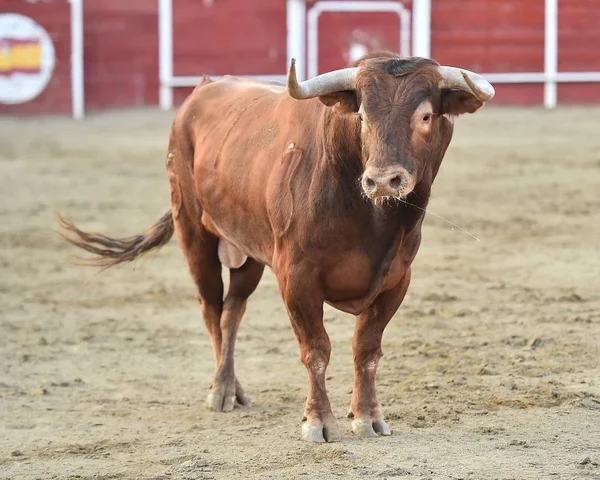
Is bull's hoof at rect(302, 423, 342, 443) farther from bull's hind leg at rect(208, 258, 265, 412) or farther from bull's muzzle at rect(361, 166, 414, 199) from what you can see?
bull's muzzle at rect(361, 166, 414, 199)

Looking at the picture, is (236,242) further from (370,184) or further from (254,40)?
(254,40)

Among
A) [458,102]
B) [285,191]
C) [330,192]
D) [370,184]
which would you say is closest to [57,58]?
[285,191]

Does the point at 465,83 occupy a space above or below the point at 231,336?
above

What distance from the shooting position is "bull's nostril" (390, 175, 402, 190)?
10.3 ft

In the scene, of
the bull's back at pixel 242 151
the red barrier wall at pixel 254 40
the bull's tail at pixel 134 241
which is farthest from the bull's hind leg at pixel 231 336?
the red barrier wall at pixel 254 40

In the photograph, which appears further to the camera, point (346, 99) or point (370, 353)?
point (370, 353)

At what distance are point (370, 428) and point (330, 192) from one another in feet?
2.43

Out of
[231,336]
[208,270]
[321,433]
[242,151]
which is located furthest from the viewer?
[208,270]

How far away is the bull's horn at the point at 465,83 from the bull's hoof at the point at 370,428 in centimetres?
105

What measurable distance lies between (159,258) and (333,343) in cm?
231

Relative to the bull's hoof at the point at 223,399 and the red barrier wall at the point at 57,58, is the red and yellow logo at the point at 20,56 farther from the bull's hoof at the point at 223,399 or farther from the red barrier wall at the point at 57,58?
the bull's hoof at the point at 223,399

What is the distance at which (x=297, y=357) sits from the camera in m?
4.92

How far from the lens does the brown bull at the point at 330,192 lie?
3271mm

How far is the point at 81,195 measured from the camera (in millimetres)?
9227
